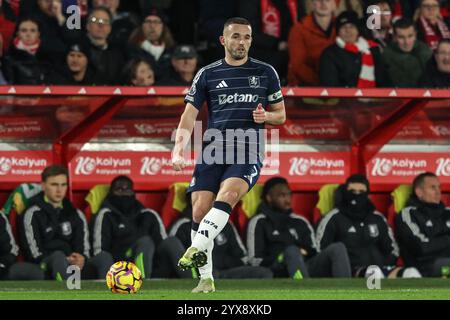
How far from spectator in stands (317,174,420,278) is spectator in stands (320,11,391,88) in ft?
3.61

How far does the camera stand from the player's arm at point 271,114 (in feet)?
32.2

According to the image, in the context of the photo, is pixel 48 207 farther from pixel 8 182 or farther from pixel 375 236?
pixel 375 236

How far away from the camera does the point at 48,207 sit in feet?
43.4

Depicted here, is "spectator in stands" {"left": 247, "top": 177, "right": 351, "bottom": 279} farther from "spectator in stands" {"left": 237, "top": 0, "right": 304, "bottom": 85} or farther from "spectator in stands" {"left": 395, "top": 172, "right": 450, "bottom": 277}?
"spectator in stands" {"left": 237, "top": 0, "right": 304, "bottom": 85}

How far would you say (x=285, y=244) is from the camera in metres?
13.6

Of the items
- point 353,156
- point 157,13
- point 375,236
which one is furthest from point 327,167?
point 157,13

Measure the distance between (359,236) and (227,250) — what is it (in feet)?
4.47

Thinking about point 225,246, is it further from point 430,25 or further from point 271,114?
point 430,25

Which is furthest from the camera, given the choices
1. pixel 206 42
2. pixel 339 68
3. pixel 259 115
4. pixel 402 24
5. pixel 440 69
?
pixel 206 42

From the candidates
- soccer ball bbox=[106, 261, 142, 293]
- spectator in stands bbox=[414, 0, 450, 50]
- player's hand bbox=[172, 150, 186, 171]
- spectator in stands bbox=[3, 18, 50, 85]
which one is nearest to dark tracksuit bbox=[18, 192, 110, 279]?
spectator in stands bbox=[3, 18, 50, 85]

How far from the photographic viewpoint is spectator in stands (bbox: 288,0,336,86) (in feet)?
48.5

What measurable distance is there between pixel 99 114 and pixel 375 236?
3.04 m

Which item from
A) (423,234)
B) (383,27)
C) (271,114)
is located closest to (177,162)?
(271,114)

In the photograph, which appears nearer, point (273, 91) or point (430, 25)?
point (273, 91)
